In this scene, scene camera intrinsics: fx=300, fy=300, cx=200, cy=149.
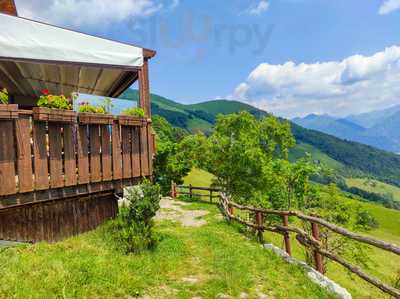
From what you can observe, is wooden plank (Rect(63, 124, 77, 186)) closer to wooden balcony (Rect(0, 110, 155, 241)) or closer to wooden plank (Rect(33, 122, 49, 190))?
wooden balcony (Rect(0, 110, 155, 241))

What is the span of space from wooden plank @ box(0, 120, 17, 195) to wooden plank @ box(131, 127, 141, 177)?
2618mm

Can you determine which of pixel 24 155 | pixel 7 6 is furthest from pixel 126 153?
pixel 7 6

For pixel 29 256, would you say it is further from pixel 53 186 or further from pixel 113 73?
pixel 113 73

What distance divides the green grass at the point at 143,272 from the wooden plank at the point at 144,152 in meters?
1.71

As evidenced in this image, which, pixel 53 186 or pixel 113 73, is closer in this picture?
pixel 53 186

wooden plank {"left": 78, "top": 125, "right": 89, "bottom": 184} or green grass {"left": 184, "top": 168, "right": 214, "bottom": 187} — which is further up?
wooden plank {"left": 78, "top": 125, "right": 89, "bottom": 184}

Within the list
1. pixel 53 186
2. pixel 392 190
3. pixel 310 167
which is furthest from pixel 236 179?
pixel 392 190

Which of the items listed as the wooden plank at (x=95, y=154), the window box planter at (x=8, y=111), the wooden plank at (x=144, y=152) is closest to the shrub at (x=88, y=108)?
the wooden plank at (x=95, y=154)

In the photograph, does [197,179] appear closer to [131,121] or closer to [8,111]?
[131,121]

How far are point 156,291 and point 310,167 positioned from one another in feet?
53.8

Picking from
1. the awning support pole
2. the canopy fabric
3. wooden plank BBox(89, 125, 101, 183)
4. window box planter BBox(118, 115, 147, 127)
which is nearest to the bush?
wooden plank BBox(89, 125, 101, 183)

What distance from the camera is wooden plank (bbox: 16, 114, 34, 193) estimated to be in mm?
5152

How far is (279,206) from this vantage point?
2881 centimetres

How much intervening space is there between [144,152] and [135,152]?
0.29 meters
